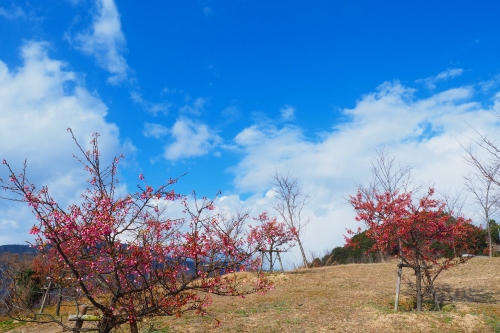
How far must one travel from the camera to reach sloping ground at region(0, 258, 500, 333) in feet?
31.9

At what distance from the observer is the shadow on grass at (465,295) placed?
1270 cm

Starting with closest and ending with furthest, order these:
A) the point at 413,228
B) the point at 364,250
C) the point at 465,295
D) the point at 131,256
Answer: the point at 131,256, the point at 413,228, the point at 465,295, the point at 364,250

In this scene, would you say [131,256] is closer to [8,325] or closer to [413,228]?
[413,228]

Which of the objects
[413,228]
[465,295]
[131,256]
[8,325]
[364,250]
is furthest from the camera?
[364,250]

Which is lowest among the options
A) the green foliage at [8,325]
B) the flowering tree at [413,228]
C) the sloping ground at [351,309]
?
the green foliage at [8,325]

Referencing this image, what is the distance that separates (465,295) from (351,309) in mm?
5565

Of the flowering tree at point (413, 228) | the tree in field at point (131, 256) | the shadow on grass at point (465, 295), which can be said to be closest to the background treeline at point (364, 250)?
the shadow on grass at point (465, 295)

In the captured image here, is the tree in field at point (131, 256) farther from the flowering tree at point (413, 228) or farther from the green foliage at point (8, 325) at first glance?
the green foliage at point (8, 325)

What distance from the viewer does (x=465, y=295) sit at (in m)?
13.6

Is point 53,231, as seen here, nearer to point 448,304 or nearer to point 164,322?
point 164,322

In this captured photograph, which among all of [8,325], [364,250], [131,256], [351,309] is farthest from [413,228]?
[364,250]

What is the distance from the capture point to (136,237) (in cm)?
516

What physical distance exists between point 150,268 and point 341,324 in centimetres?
735

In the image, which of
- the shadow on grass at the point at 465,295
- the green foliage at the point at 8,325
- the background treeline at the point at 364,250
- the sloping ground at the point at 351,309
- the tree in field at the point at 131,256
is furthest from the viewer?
the background treeline at the point at 364,250
